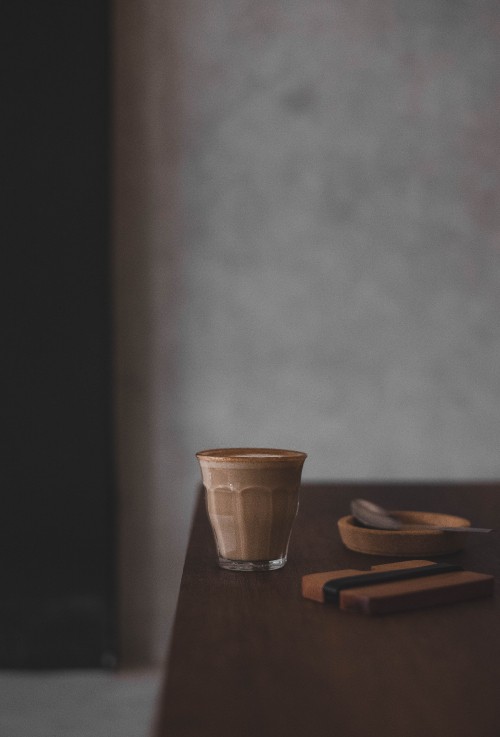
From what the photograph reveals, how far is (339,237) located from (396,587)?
2.19m

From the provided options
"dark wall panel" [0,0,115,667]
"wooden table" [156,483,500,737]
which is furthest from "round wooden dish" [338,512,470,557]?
"dark wall panel" [0,0,115,667]

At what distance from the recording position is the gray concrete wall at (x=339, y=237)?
2785mm

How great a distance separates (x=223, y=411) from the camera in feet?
9.18

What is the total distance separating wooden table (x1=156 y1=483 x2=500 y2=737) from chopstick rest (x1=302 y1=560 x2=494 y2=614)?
0.01 meters

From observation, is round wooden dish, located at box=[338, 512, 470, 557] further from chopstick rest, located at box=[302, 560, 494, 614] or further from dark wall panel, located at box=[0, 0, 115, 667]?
dark wall panel, located at box=[0, 0, 115, 667]

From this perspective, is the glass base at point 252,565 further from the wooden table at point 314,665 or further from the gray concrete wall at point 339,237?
the gray concrete wall at point 339,237

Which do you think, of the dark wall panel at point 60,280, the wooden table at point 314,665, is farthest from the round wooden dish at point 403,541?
the dark wall panel at point 60,280

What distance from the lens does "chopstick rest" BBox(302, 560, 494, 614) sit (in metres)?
0.69

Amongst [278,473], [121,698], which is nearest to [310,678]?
[278,473]

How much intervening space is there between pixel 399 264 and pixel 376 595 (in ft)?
7.29

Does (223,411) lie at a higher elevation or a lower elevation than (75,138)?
lower

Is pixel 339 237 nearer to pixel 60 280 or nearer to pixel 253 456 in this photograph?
pixel 60 280

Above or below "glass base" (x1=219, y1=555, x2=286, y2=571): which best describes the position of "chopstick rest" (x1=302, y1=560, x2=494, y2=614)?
above

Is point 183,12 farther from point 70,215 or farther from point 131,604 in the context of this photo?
point 131,604
